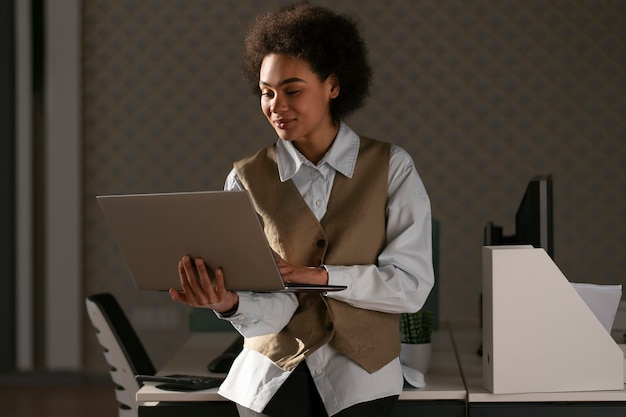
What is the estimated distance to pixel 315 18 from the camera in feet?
A: 6.76

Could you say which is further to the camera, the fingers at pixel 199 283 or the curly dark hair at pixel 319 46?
the curly dark hair at pixel 319 46

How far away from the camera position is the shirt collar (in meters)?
2.06

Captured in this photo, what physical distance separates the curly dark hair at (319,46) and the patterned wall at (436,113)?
318 cm

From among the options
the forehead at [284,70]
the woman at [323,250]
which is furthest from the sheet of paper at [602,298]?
the forehead at [284,70]

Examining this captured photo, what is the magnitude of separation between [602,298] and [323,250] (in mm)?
778

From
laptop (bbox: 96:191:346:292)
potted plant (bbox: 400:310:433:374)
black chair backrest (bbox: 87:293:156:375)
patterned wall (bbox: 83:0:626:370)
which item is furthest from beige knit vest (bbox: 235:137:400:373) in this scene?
patterned wall (bbox: 83:0:626:370)

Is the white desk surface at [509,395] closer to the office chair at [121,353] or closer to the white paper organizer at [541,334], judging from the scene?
the white paper organizer at [541,334]

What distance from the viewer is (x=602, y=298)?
2.27m

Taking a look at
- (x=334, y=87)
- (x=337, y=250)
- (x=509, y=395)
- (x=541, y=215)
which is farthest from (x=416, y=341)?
(x=334, y=87)

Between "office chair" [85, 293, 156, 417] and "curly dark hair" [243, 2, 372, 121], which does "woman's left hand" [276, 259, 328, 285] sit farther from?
"office chair" [85, 293, 156, 417]

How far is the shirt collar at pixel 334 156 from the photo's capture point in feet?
6.76

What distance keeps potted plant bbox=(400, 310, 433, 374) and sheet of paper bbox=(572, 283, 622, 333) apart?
0.43 metres

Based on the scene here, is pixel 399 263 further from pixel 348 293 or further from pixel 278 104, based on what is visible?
pixel 278 104

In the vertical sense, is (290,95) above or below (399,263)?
above
